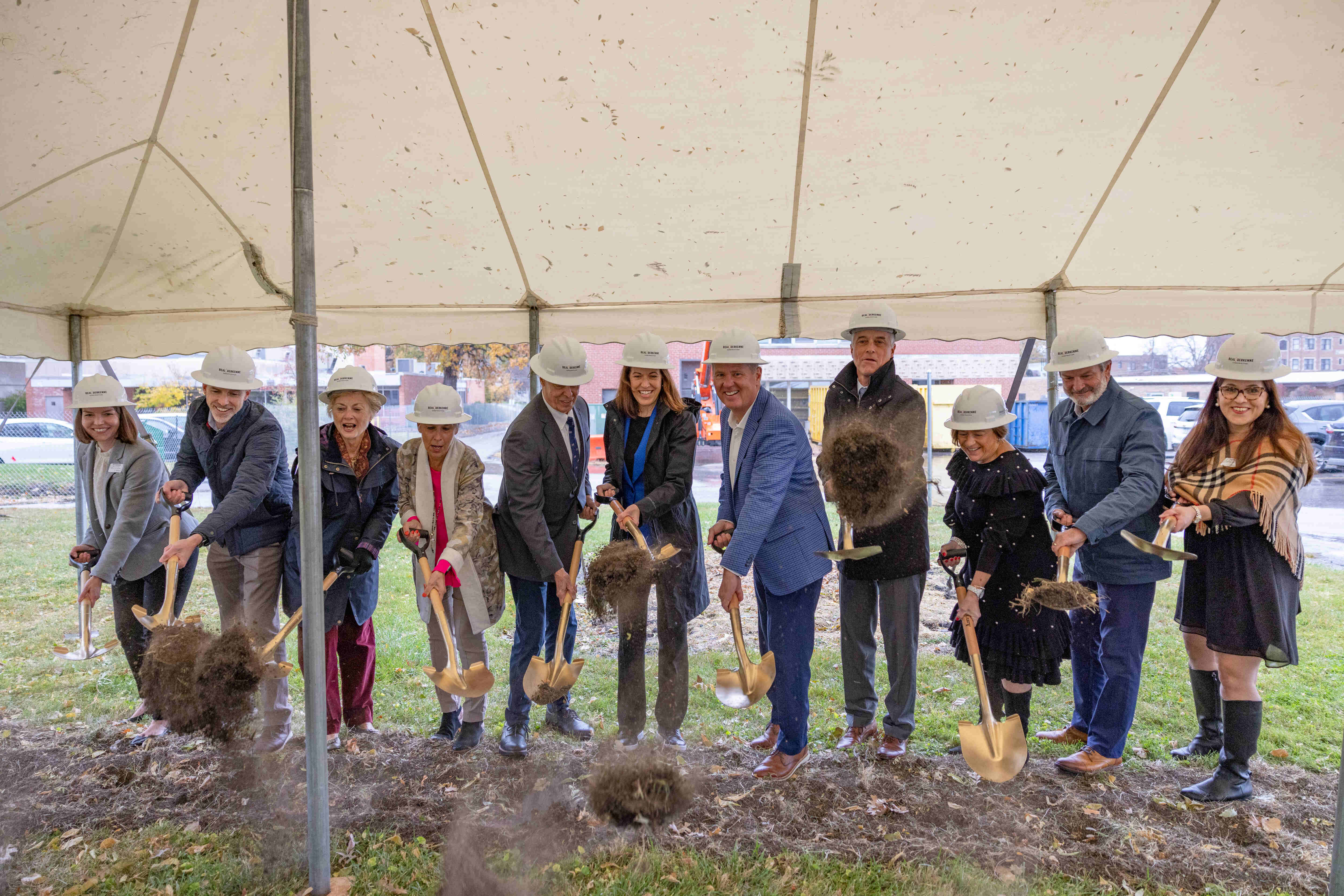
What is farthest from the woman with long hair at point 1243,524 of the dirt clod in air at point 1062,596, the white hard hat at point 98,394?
the white hard hat at point 98,394

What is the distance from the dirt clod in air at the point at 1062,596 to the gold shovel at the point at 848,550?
0.55 metres

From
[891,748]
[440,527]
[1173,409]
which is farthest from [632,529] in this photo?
[1173,409]

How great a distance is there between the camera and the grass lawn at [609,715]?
2.44 metres

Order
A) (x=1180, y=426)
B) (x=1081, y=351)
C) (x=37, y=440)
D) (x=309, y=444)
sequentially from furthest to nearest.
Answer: (x=1180, y=426)
(x=37, y=440)
(x=1081, y=351)
(x=309, y=444)

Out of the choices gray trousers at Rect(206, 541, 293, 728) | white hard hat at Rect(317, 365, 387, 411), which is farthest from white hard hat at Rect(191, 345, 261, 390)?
gray trousers at Rect(206, 541, 293, 728)

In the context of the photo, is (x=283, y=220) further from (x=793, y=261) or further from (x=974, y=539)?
(x=974, y=539)

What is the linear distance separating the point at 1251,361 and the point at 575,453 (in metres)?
2.54

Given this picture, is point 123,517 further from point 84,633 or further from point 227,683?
point 227,683

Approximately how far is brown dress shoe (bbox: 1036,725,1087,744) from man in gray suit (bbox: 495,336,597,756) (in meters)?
2.14

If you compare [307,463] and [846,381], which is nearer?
[307,463]

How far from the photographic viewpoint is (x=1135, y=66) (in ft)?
9.00

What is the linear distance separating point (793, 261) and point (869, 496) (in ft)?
4.55

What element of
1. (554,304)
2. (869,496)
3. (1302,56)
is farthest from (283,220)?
(1302,56)

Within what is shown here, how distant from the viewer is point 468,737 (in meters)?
3.43
